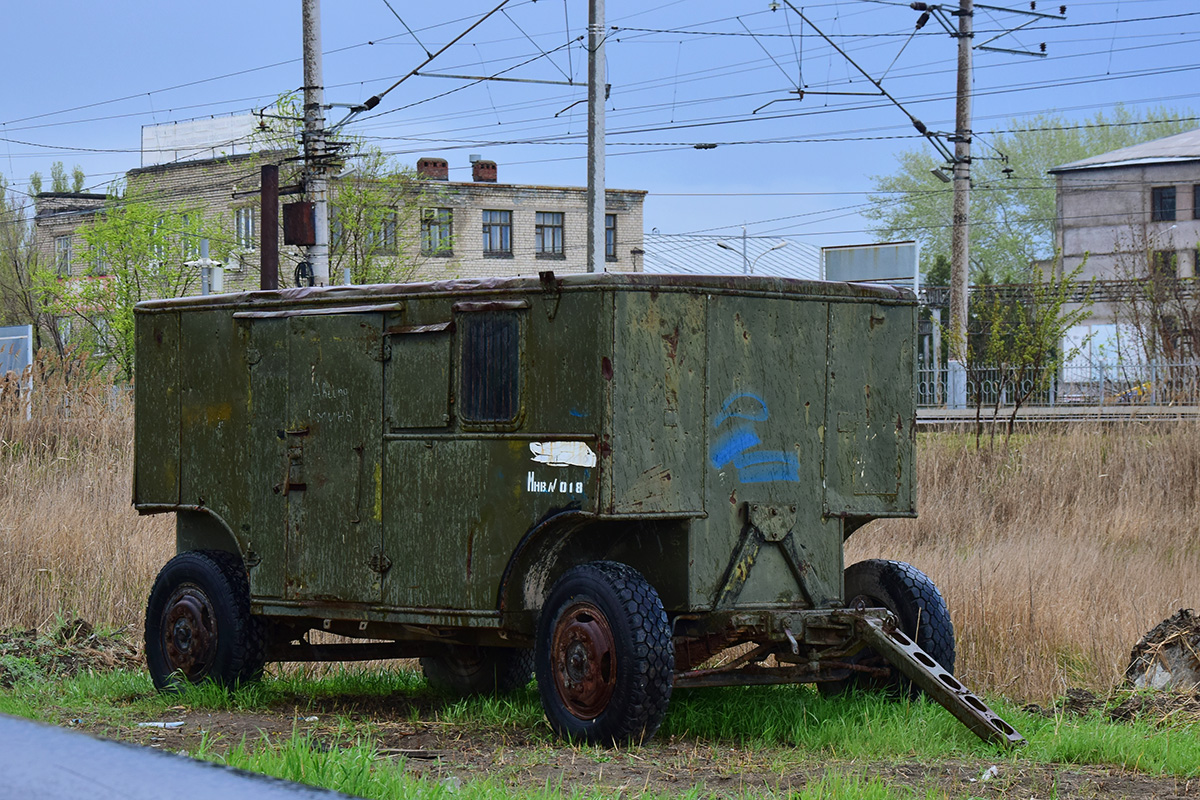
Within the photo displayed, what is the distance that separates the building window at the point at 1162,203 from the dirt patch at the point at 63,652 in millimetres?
49676

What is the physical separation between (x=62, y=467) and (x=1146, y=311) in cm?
3102

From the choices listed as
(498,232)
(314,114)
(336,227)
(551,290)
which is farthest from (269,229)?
(498,232)

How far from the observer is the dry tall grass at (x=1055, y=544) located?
29.2 feet

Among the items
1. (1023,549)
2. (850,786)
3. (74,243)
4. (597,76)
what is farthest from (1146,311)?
(74,243)

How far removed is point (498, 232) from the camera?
184 ft

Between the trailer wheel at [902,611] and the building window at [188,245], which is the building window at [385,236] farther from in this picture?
Answer: the trailer wheel at [902,611]

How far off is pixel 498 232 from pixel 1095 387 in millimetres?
34179

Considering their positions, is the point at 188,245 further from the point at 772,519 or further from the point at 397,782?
the point at 397,782

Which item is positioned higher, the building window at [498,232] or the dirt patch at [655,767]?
the building window at [498,232]

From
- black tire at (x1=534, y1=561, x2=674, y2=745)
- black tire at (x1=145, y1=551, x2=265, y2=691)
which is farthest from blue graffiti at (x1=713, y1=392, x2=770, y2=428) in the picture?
black tire at (x1=145, y1=551, x2=265, y2=691)

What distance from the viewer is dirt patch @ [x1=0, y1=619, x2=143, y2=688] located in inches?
360

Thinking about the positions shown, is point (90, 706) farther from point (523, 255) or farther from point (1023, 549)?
point (523, 255)

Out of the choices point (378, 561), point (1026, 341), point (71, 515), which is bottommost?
point (71, 515)

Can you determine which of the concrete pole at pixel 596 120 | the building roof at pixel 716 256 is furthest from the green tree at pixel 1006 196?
the concrete pole at pixel 596 120
